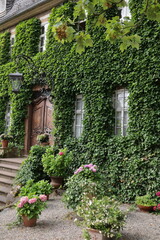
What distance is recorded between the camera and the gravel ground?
4590 mm

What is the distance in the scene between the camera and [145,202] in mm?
6328

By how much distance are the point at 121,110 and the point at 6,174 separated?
4.52m

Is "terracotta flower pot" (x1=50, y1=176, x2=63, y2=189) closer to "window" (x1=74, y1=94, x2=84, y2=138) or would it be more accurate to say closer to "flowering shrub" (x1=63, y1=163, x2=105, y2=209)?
"flowering shrub" (x1=63, y1=163, x2=105, y2=209)

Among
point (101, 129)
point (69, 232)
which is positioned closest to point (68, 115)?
point (101, 129)

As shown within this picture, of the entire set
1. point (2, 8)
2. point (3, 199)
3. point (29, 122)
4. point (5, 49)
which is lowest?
point (3, 199)

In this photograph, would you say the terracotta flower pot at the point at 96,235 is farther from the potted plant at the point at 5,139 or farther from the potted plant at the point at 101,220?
the potted plant at the point at 5,139

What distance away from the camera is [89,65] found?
28.2ft

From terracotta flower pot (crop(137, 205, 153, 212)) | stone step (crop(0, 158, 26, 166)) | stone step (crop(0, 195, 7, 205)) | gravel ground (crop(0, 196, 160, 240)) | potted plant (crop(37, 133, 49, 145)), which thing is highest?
potted plant (crop(37, 133, 49, 145))

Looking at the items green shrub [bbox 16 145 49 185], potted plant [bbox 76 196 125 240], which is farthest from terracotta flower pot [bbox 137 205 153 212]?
green shrub [bbox 16 145 49 185]

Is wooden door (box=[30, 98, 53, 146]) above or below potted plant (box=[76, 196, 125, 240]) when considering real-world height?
above

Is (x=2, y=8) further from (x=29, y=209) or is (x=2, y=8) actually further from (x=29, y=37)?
(x=29, y=209)

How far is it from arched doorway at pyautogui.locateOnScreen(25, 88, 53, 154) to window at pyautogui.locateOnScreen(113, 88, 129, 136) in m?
2.99

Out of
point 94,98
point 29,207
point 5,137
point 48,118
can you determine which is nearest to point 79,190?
point 29,207

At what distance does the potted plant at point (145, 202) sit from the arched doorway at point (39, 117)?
462 cm
